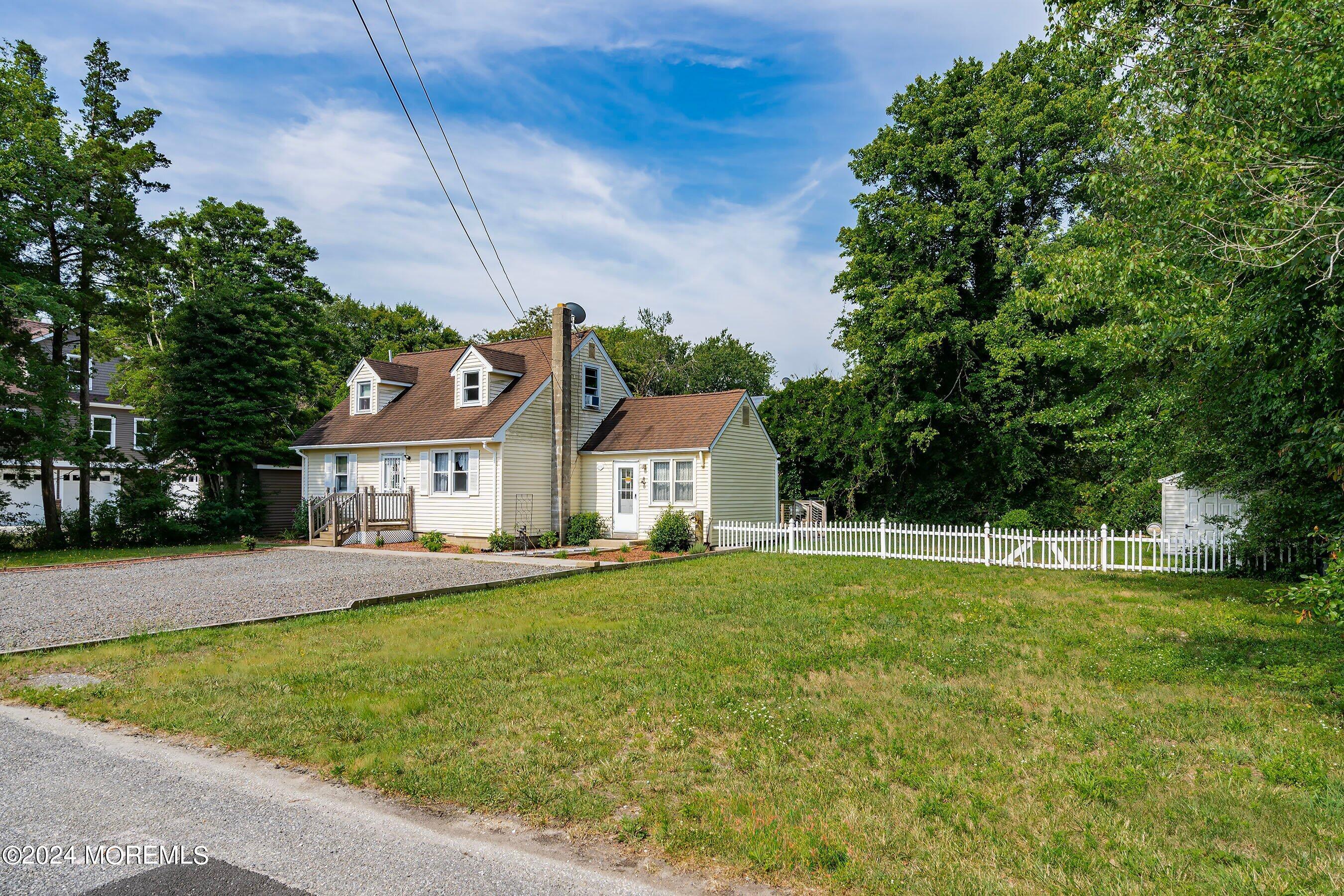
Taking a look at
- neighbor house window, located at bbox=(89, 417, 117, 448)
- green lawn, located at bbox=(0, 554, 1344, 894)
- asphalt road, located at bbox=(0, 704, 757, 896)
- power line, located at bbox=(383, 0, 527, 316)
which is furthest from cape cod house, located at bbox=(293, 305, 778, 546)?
asphalt road, located at bbox=(0, 704, 757, 896)

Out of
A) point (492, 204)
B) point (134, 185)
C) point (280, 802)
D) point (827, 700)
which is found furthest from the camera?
point (134, 185)

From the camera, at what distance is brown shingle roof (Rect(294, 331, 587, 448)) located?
2275 cm

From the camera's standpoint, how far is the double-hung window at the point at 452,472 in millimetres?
22594

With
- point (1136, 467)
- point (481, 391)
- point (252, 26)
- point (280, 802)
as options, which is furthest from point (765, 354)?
point (280, 802)

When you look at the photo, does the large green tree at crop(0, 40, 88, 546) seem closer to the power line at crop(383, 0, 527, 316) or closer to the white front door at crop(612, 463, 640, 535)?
the power line at crop(383, 0, 527, 316)

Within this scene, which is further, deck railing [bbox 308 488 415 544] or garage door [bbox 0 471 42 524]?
garage door [bbox 0 471 42 524]

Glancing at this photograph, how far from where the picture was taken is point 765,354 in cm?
6088

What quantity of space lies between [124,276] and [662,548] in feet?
67.1

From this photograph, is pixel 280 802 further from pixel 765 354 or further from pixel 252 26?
pixel 765 354

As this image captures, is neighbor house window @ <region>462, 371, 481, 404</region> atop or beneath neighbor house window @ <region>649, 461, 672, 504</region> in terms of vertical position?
atop

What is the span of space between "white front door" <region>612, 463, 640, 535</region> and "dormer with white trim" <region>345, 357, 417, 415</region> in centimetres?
943

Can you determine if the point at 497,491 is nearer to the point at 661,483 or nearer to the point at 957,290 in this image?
the point at 661,483

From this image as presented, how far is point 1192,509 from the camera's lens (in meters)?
18.8

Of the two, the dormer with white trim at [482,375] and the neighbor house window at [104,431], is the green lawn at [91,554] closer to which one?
the neighbor house window at [104,431]
